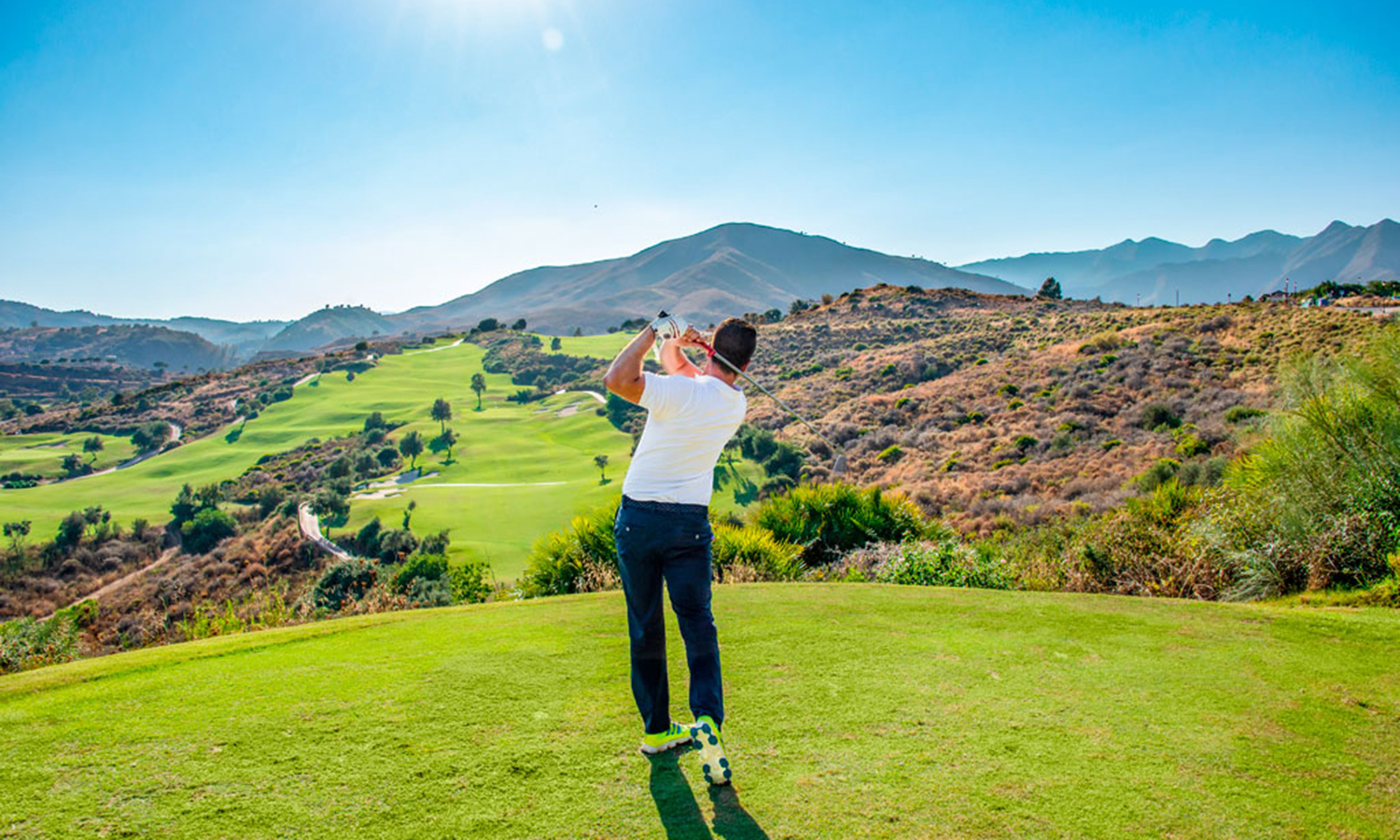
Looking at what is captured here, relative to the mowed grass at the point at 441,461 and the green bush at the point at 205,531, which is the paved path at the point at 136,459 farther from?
the green bush at the point at 205,531

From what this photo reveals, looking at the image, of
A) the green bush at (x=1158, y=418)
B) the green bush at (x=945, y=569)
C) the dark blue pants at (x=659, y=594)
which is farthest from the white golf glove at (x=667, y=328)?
the green bush at (x=1158, y=418)

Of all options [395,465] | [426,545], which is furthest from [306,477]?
[426,545]

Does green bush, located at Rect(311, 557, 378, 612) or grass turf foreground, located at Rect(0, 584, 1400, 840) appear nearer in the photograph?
grass turf foreground, located at Rect(0, 584, 1400, 840)

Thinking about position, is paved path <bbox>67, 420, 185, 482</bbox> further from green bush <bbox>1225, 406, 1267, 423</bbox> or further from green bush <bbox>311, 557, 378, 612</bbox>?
green bush <bbox>1225, 406, 1267, 423</bbox>

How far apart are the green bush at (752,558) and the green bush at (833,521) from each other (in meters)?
1.07

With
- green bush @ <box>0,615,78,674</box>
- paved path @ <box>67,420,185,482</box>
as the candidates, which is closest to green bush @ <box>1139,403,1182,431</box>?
green bush @ <box>0,615,78,674</box>

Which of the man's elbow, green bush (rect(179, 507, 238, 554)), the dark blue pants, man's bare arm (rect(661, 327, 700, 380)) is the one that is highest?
man's bare arm (rect(661, 327, 700, 380))

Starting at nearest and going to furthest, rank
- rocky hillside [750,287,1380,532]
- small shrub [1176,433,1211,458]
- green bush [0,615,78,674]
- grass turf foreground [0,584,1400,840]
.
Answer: grass turf foreground [0,584,1400,840], green bush [0,615,78,674], small shrub [1176,433,1211,458], rocky hillside [750,287,1380,532]

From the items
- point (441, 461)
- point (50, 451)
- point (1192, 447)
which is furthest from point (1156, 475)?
point (50, 451)

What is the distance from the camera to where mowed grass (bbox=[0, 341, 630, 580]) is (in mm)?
42125

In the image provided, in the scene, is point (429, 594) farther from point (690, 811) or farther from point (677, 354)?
point (690, 811)

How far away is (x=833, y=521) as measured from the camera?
43.4 ft

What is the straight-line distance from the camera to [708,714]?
324 cm

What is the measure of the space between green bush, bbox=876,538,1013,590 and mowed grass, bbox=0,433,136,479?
81.5 metres
